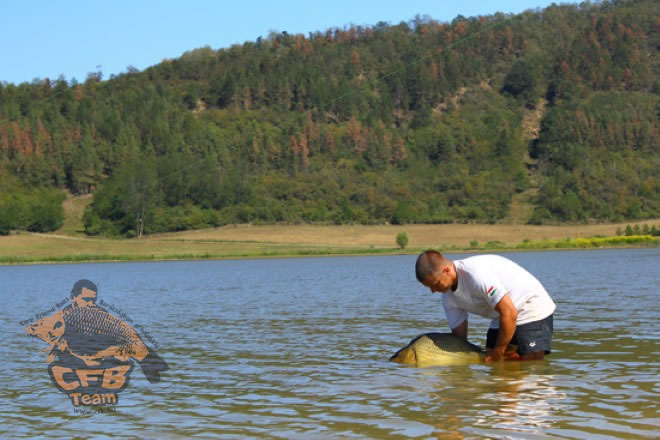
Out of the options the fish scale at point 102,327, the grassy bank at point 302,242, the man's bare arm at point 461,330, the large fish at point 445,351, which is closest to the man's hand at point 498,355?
the large fish at point 445,351

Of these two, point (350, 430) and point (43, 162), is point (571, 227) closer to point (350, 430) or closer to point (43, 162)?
point (43, 162)

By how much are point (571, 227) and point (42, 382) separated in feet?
330

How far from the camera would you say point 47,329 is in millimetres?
19156

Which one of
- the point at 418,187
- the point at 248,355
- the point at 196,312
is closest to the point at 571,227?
the point at 418,187

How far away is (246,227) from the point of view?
11469 cm

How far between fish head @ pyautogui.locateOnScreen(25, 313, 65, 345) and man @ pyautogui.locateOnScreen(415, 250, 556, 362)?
27.7ft

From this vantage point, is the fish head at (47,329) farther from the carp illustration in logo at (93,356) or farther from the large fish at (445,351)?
the large fish at (445,351)

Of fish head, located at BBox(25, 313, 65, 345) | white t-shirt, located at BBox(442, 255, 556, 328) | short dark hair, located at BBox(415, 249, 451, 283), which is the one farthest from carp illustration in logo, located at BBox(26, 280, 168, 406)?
white t-shirt, located at BBox(442, 255, 556, 328)

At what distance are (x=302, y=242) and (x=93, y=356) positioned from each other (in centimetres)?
8714

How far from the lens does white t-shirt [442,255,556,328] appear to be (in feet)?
32.7

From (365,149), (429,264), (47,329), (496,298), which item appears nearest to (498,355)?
(496,298)

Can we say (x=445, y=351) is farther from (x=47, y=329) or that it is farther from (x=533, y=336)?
(x=47, y=329)

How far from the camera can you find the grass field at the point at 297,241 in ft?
287

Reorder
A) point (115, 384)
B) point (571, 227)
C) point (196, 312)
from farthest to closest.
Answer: point (571, 227) < point (196, 312) < point (115, 384)
